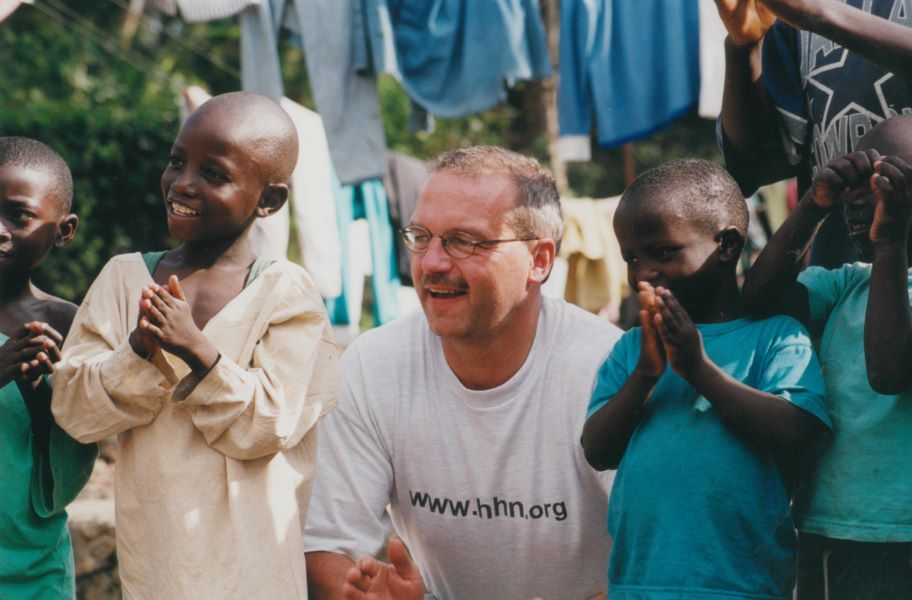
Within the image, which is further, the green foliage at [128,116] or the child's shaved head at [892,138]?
the green foliage at [128,116]

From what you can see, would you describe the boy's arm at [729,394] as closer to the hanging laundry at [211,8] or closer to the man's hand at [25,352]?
the man's hand at [25,352]

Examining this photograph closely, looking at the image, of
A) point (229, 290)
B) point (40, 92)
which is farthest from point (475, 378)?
point (40, 92)

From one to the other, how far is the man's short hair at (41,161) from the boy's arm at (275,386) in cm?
71

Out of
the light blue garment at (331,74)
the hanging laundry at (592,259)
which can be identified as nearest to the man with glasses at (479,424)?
the light blue garment at (331,74)

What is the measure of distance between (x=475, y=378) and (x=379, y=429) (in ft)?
1.02

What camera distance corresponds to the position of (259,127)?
312cm

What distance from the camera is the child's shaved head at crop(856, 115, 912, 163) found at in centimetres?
270

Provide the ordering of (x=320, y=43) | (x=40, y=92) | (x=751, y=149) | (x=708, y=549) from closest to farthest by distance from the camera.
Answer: (x=708, y=549) < (x=751, y=149) < (x=320, y=43) < (x=40, y=92)

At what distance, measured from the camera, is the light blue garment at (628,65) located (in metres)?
6.36

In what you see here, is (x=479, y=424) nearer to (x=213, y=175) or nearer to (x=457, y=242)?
(x=457, y=242)

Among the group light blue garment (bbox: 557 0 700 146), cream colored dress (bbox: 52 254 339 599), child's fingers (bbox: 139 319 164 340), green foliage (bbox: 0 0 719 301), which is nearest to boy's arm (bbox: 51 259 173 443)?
cream colored dress (bbox: 52 254 339 599)

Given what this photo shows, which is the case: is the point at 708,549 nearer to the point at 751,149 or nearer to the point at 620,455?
the point at 620,455

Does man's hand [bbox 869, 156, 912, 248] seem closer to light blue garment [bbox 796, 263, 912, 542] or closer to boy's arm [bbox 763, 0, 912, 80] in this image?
light blue garment [bbox 796, 263, 912, 542]

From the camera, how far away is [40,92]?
12.8 meters
